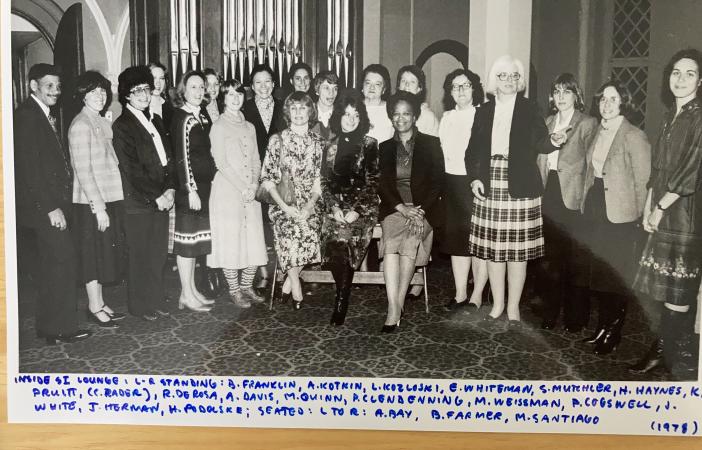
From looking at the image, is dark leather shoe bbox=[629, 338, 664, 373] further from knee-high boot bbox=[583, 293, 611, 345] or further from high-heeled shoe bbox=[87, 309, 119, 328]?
high-heeled shoe bbox=[87, 309, 119, 328]

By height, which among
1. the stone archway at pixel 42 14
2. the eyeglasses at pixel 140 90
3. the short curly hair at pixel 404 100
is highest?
the stone archway at pixel 42 14

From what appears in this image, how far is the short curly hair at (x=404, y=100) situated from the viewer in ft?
9.10

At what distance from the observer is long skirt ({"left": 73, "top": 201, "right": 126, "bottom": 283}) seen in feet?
9.41

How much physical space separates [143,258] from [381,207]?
924mm

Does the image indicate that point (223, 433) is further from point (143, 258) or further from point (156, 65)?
point (156, 65)

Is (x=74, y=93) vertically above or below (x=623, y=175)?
above

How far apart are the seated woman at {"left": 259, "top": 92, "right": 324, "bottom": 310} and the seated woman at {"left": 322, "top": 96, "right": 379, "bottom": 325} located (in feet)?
0.15

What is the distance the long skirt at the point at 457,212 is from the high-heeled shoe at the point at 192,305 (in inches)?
36.5

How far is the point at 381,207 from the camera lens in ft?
9.47

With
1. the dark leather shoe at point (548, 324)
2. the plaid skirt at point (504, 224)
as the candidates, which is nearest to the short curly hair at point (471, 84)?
the plaid skirt at point (504, 224)

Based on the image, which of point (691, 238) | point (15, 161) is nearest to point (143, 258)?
point (15, 161)

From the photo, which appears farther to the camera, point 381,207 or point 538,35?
point 381,207

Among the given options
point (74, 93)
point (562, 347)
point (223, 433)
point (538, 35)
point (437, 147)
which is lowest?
point (223, 433)
